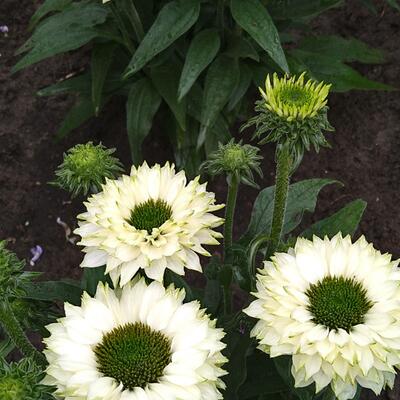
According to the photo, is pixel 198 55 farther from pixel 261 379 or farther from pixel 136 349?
pixel 136 349

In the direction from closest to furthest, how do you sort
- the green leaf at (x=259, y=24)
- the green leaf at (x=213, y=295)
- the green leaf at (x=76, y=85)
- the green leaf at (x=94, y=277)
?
the green leaf at (x=94, y=277)
the green leaf at (x=213, y=295)
the green leaf at (x=259, y=24)
the green leaf at (x=76, y=85)

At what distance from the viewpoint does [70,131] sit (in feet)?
8.00

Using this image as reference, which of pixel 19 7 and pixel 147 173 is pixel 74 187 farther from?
pixel 19 7

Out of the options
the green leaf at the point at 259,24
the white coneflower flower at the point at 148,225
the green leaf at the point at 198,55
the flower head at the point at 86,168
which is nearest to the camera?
the white coneflower flower at the point at 148,225

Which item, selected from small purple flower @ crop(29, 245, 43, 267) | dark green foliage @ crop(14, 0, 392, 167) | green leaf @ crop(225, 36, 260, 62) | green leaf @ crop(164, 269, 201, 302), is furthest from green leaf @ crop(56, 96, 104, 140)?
green leaf @ crop(164, 269, 201, 302)

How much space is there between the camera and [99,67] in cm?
209

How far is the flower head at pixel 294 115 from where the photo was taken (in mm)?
1051

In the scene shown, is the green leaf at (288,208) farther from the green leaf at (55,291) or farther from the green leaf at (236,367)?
the green leaf at (55,291)

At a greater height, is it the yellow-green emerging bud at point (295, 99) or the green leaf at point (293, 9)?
the green leaf at point (293, 9)

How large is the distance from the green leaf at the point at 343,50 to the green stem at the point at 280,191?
46.2 inches

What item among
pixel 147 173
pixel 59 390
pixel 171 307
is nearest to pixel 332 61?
pixel 147 173

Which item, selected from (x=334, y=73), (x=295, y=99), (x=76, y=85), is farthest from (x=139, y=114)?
(x=295, y=99)

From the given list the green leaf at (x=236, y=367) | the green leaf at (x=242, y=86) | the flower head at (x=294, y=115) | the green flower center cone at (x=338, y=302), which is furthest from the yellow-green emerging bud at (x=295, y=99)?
the green leaf at (x=242, y=86)

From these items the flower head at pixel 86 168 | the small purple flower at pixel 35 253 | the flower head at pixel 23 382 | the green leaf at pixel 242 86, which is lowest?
the flower head at pixel 23 382
